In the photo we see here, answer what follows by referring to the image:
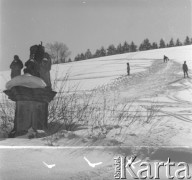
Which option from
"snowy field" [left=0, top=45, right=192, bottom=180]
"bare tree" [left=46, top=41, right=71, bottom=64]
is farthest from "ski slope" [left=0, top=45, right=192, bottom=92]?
"bare tree" [left=46, top=41, right=71, bottom=64]

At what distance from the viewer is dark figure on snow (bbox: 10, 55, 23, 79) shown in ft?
16.5

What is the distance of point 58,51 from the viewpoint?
534cm

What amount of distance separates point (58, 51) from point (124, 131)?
165cm

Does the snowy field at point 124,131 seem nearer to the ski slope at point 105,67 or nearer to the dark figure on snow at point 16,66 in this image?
the ski slope at point 105,67

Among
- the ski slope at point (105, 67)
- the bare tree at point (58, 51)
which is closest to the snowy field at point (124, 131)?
the ski slope at point (105, 67)

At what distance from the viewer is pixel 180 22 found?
5.12 m

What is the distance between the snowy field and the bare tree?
123 mm

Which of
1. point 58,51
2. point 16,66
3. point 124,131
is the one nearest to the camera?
point 124,131

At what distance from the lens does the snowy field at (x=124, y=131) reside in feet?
14.0

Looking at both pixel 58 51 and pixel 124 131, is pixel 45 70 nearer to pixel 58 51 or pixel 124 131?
pixel 58 51

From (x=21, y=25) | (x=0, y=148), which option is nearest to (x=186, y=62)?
(x=21, y=25)

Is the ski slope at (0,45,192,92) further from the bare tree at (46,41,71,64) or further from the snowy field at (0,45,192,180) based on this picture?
the bare tree at (46,41,71,64)

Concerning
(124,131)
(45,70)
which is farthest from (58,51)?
(124,131)

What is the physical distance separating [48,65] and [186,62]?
6.87 ft
